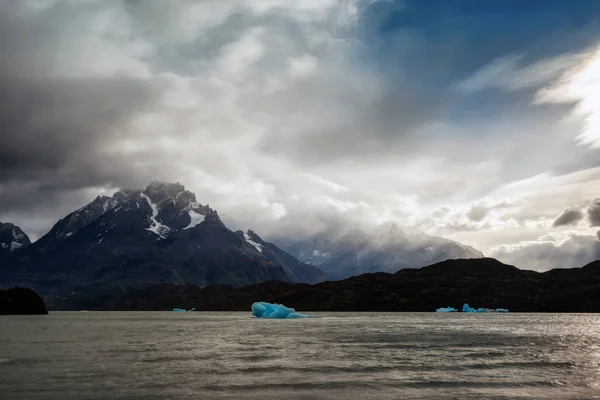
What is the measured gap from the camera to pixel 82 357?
56.1m

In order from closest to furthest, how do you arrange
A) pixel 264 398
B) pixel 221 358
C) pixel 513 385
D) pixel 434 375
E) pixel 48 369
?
pixel 264 398
pixel 513 385
pixel 434 375
pixel 48 369
pixel 221 358

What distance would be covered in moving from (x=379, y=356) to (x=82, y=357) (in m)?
35.2

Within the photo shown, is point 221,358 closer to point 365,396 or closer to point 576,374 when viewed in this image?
point 365,396

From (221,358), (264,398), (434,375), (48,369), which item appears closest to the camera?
(264,398)

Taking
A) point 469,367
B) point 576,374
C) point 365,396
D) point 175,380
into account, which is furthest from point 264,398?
point 576,374

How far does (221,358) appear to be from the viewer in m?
54.9

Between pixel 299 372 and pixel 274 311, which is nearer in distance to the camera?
pixel 299 372

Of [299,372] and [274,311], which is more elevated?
[274,311]

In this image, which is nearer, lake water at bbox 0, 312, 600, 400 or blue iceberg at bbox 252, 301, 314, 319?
lake water at bbox 0, 312, 600, 400

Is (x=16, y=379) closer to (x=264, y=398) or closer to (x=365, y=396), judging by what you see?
(x=264, y=398)

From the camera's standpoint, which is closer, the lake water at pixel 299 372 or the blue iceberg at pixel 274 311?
the lake water at pixel 299 372

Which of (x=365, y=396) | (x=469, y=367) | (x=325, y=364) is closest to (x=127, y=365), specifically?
(x=325, y=364)

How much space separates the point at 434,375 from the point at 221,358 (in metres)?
24.6

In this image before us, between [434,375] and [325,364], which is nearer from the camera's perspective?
[434,375]
